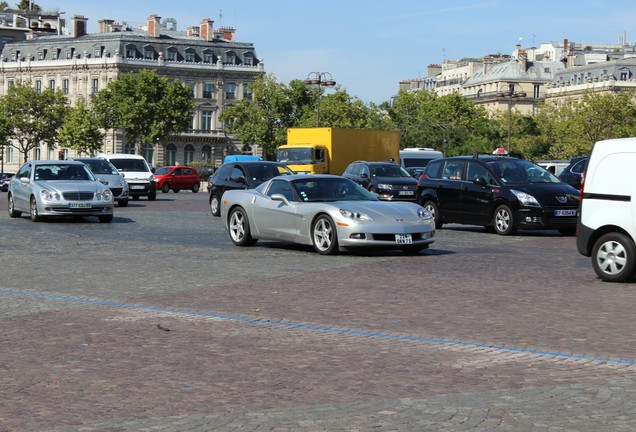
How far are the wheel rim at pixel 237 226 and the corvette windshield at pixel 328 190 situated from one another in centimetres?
133

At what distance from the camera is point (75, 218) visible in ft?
100

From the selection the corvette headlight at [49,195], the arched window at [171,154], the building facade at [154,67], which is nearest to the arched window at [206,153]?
the building facade at [154,67]

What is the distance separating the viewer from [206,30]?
5664 inches

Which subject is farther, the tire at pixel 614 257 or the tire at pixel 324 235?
the tire at pixel 324 235

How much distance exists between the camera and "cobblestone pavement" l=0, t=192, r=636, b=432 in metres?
7.00

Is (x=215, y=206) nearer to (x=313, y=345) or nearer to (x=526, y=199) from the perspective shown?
(x=526, y=199)

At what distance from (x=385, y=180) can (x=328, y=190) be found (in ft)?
53.7

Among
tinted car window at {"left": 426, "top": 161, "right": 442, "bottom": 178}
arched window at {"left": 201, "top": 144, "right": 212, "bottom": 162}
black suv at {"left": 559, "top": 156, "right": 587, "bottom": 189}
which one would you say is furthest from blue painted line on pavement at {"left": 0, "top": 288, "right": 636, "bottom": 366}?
arched window at {"left": 201, "top": 144, "right": 212, "bottom": 162}

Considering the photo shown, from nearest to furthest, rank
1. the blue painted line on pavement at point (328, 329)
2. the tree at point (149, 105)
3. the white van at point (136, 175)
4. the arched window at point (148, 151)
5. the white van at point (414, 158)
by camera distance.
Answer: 1. the blue painted line on pavement at point (328, 329)
2. the white van at point (136, 175)
3. the white van at point (414, 158)
4. the tree at point (149, 105)
5. the arched window at point (148, 151)

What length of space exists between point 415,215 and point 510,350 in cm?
939

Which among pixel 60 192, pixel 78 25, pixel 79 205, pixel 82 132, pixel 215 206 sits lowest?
pixel 215 206

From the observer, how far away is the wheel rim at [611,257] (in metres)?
14.7

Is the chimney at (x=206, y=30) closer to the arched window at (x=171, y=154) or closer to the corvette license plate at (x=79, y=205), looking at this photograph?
the arched window at (x=171, y=154)

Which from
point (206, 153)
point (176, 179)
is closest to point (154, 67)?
point (206, 153)
